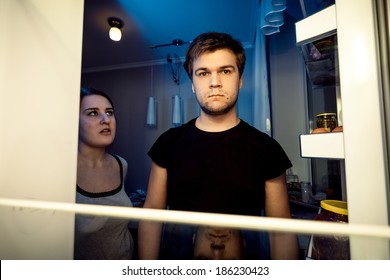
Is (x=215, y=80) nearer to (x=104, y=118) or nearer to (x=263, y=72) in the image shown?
(x=104, y=118)

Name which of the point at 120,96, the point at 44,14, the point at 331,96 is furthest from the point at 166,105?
the point at 44,14

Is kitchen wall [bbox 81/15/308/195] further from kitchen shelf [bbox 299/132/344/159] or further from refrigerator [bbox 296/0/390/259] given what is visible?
refrigerator [bbox 296/0/390/259]

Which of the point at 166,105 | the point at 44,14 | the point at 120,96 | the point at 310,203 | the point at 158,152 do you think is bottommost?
the point at 310,203

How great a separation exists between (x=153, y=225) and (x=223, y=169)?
1.13 feet

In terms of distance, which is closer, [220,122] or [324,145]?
[324,145]

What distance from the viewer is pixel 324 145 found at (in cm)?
37

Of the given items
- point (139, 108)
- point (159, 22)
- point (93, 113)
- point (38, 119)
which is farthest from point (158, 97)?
point (38, 119)

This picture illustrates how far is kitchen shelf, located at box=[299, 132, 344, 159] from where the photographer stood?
34 cm

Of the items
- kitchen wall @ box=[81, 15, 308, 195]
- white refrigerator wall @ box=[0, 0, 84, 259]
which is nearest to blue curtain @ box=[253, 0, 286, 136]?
kitchen wall @ box=[81, 15, 308, 195]

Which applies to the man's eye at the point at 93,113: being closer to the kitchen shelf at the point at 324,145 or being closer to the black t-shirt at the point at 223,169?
the black t-shirt at the point at 223,169

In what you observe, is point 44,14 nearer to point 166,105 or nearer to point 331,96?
point 331,96
